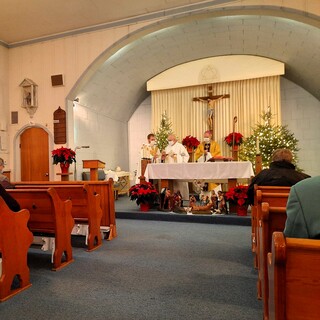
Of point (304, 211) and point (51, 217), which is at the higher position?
point (304, 211)

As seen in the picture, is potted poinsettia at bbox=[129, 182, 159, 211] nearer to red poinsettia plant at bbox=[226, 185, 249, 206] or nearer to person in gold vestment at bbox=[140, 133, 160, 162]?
person in gold vestment at bbox=[140, 133, 160, 162]

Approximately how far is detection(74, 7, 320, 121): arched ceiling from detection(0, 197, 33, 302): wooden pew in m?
6.10

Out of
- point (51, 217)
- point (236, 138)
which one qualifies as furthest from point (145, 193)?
point (236, 138)

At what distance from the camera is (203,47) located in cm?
920

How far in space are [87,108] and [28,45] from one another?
2471 millimetres

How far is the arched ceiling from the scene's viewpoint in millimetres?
7340

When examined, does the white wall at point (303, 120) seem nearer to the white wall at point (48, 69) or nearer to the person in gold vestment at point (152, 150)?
the person in gold vestment at point (152, 150)

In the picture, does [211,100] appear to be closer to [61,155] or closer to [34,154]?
[61,155]

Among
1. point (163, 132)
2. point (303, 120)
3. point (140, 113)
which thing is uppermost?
point (140, 113)

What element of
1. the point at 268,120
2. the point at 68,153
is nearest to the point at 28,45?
the point at 68,153

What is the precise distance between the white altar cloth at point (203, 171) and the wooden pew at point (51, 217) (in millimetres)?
2941

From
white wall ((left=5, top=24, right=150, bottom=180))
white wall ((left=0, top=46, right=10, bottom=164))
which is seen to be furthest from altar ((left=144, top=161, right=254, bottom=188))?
white wall ((left=0, top=46, right=10, bottom=164))

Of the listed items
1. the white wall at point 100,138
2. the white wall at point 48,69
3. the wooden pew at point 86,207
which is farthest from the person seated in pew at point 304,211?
the white wall at point 100,138

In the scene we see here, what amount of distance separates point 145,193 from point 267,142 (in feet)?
13.8
